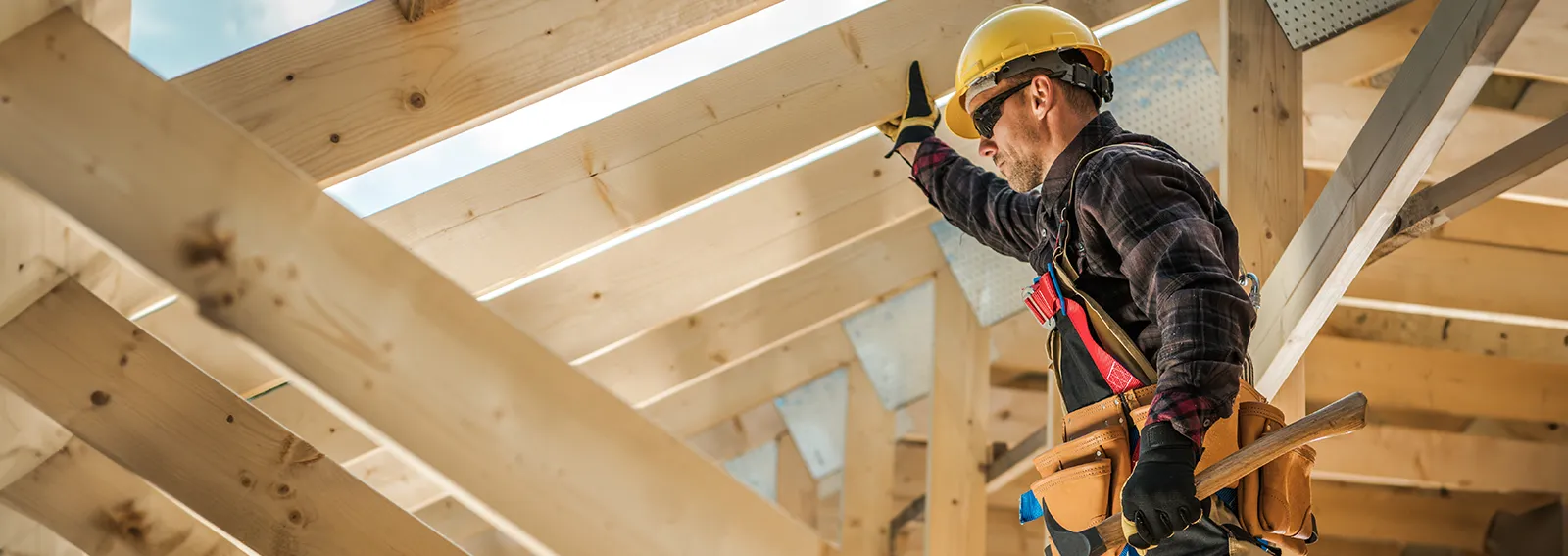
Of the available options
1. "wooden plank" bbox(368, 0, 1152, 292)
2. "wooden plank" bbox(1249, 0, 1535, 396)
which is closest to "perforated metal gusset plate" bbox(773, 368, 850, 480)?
"wooden plank" bbox(368, 0, 1152, 292)

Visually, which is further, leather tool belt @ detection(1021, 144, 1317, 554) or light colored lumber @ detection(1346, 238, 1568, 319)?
light colored lumber @ detection(1346, 238, 1568, 319)

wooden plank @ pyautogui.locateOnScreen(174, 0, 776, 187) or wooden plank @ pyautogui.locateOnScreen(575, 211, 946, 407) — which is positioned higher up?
wooden plank @ pyautogui.locateOnScreen(174, 0, 776, 187)

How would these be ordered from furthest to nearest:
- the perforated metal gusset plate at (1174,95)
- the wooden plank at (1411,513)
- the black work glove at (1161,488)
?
the wooden plank at (1411,513), the perforated metal gusset plate at (1174,95), the black work glove at (1161,488)

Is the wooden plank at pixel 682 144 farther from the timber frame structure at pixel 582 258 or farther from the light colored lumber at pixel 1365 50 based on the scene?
the light colored lumber at pixel 1365 50

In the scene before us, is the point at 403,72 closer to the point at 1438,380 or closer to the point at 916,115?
the point at 916,115

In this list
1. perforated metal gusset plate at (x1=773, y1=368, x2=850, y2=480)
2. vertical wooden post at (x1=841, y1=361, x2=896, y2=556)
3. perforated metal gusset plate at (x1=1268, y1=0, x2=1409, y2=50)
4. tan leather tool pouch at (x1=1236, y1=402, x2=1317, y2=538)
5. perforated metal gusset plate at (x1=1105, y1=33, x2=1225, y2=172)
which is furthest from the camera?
perforated metal gusset plate at (x1=773, y1=368, x2=850, y2=480)

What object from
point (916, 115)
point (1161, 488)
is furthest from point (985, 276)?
point (1161, 488)

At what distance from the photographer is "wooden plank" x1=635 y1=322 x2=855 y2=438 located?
18.4 ft

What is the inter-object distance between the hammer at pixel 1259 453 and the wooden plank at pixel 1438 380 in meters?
3.38

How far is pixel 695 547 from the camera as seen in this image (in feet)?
6.37

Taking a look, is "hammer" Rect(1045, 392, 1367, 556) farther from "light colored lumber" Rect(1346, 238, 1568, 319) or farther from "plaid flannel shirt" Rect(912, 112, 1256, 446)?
"light colored lumber" Rect(1346, 238, 1568, 319)

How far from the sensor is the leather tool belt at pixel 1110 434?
1.85 metres

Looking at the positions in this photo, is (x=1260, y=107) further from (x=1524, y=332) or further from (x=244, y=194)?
(x=1524, y=332)

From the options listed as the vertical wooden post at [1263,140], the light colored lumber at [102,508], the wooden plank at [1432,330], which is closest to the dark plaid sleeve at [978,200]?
the vertical wooden post at [1263,140]
